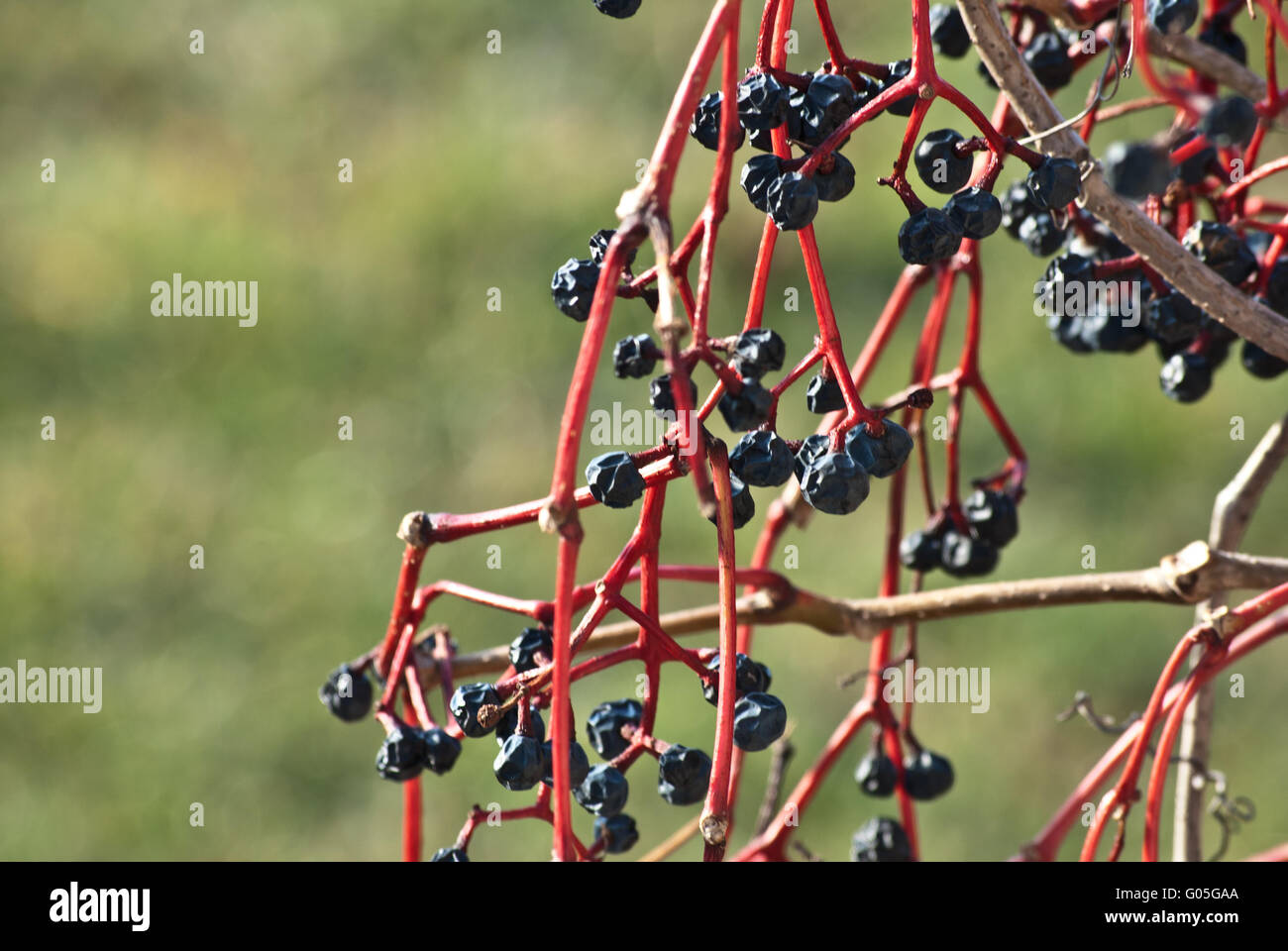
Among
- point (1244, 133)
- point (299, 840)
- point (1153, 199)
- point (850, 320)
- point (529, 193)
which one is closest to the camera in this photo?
point (1244, 133)

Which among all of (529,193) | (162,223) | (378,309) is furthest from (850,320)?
(162,223)

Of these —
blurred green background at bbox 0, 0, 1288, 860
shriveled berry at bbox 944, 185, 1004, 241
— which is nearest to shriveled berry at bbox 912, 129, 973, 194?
shriveled berry at bbox 944, 185, 1004, 241

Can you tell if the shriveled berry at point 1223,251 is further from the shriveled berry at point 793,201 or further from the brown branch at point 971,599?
the shriveled berry at point 793,201

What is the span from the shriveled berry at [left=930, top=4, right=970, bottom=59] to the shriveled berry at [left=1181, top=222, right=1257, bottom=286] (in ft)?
0.76

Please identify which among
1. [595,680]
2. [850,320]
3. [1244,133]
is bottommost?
[595,680]

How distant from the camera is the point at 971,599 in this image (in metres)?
0.90

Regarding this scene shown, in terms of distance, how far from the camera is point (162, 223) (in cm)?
278

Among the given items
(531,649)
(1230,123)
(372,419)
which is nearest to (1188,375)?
(1230,123)

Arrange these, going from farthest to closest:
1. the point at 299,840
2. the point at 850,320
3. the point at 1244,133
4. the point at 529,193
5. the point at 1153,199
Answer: the point at 529,193 → the point at 850,320 → the point at 299,840 → the point at 1153,199 → the point at 1244,133

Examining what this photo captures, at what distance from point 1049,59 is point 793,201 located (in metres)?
0.40

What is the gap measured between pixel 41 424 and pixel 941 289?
2.06m

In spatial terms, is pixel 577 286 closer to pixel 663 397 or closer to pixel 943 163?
pixel 663 397

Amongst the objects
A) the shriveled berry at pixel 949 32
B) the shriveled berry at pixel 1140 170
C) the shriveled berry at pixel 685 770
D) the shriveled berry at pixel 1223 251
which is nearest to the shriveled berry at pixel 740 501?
the shriveled berry at pixel 685 770
